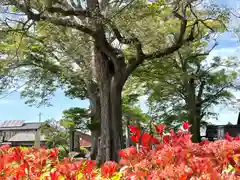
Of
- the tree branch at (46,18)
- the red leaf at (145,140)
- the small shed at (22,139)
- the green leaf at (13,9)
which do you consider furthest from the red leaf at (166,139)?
the small shed at (22,139)

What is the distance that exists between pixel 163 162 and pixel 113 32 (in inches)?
443

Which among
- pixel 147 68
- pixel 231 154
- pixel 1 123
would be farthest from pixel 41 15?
pixel 1 123

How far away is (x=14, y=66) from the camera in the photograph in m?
19.2

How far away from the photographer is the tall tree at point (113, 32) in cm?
1092

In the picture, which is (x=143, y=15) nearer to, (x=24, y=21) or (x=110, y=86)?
(x=110, y=86)

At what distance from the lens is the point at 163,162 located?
1.67 metres

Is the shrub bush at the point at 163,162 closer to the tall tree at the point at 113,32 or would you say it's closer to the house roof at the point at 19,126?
the tall tree at the point at 113,32

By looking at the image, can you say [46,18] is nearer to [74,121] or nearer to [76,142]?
[74,121]

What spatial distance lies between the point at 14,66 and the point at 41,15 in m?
8.87

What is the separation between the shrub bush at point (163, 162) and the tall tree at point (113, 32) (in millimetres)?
8728

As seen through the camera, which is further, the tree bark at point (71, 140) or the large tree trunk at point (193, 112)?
the large tree trunk at point (193, 112)

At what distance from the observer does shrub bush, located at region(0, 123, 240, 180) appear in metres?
1.43

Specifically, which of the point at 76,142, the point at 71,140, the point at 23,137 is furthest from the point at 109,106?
the point at 23,137

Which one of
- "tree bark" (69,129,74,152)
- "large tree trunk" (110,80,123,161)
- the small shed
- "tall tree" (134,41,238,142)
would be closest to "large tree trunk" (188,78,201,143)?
"tall tree" (134,41,238,142)
